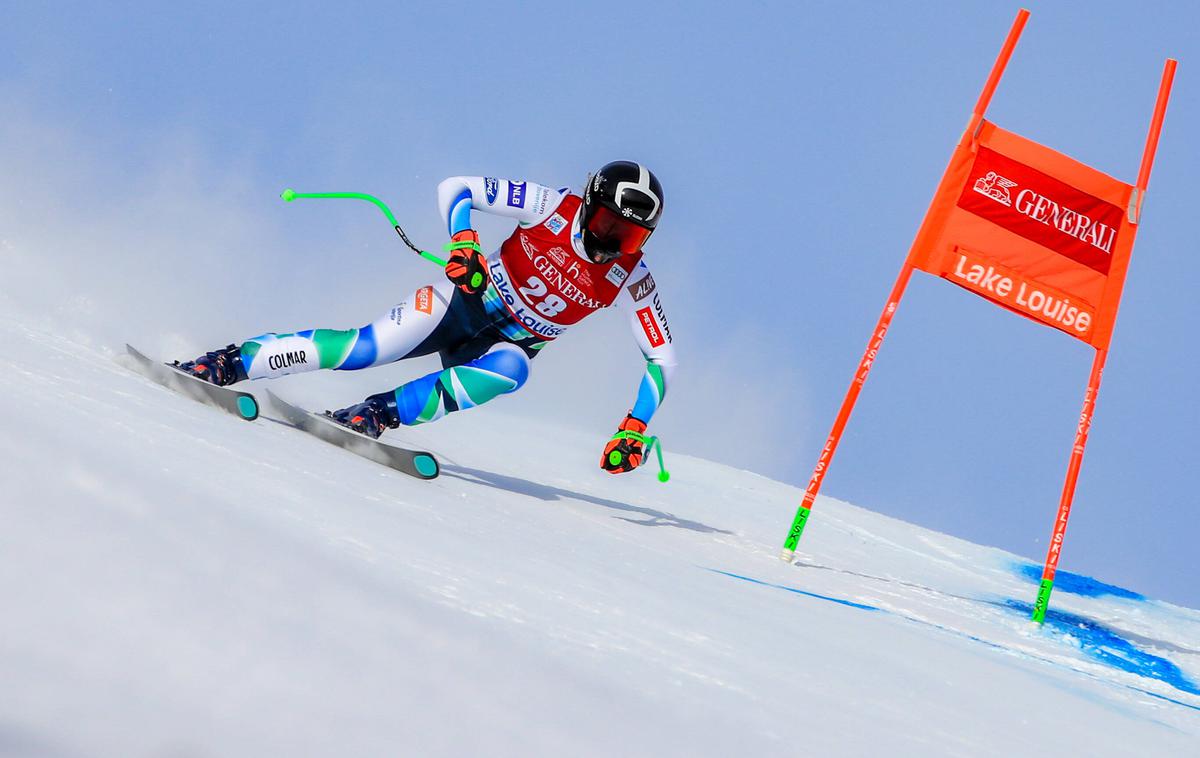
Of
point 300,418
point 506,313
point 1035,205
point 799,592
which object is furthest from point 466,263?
point 1035,205

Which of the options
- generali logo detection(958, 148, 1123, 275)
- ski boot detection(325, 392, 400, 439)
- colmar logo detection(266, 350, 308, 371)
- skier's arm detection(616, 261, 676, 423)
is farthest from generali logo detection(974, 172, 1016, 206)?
colmar logo detection(266, 350, 308, 371)

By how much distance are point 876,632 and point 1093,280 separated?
133 inches

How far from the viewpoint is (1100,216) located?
6.57 m

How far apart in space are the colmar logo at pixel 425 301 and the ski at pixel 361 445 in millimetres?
776

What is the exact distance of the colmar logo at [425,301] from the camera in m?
6.03

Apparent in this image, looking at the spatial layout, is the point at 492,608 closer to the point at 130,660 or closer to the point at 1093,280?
the point at 130,660

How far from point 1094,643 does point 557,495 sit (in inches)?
118

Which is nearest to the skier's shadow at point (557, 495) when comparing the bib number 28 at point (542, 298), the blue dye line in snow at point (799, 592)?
the bib number 28 at point (542, 298)

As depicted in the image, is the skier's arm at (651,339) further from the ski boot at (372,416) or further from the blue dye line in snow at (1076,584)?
the blue dye line in snow at (1076,584)

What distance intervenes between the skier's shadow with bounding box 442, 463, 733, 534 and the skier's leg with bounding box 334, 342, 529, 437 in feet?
1.18

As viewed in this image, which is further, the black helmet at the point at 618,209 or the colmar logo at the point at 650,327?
the colmar logo at the point at 650,327

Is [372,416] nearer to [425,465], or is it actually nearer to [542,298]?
[425,465]

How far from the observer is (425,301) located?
605 cm

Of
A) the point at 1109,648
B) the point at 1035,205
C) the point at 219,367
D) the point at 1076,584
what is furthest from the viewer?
the point at 1076,584
